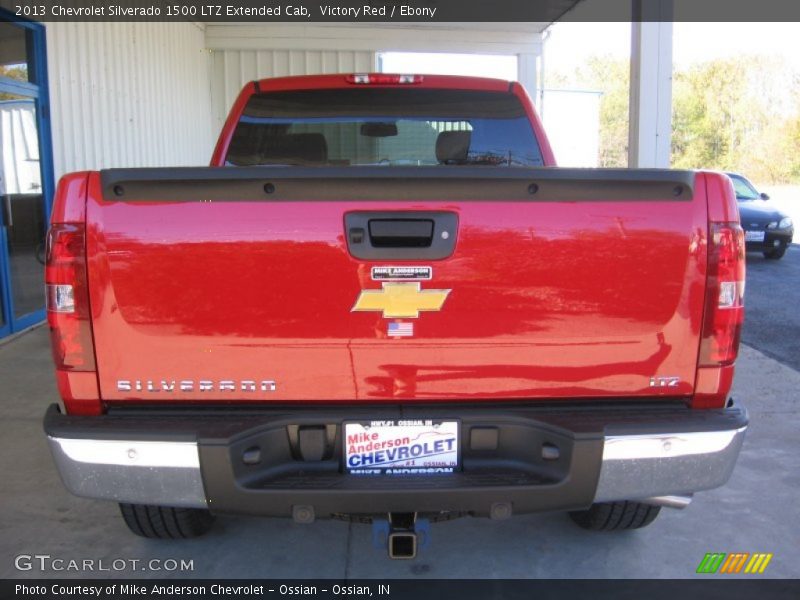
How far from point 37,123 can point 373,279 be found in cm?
642

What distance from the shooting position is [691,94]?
53.4 meters

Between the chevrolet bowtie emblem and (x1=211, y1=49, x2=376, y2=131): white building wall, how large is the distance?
36.0 ft

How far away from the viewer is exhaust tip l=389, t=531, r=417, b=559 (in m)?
2.29

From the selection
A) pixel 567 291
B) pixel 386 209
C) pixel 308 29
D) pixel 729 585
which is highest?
pixel 308 29

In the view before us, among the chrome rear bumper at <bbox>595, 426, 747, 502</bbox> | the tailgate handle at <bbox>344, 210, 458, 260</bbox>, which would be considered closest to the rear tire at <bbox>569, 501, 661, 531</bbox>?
the chrome rear bumper at <bbox>595, 426, 747, 502</bbox>

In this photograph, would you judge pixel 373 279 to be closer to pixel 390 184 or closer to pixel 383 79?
pixel 390 184

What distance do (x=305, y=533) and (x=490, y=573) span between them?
86cm

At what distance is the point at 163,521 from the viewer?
9.91ft

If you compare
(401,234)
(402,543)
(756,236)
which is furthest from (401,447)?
(756,236)

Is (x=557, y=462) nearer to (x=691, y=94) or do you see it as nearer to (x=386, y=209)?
(x=386, y=209)

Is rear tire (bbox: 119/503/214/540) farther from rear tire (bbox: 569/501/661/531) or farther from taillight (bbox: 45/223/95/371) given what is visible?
rear tire (bbox: 569/501/661/531)

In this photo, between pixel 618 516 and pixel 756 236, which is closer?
pixel 618 516

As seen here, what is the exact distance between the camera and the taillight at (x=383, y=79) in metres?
3.73

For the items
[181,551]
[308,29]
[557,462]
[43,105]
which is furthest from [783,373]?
[308,29]
